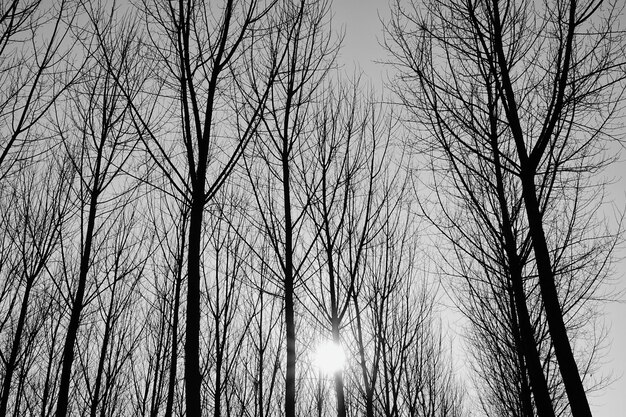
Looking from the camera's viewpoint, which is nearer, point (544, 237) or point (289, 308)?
point (544, 237)

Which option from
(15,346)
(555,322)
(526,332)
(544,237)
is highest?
(15,346)

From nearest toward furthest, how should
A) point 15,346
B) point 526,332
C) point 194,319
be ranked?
point 194,319, point 526,332, point 15,346

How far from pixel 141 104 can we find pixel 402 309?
3.94 meters

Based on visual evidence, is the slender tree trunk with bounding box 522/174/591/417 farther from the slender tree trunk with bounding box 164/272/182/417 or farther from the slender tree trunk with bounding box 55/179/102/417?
the slender tree trunk with bounding box 164/272/182/417

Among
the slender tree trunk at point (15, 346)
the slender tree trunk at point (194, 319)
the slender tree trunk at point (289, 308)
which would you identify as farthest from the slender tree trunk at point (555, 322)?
the slender tree trunk at point (15, 346)

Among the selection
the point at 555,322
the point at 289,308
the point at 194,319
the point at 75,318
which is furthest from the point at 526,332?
the point at 75,318

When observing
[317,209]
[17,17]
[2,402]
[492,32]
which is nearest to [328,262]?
[317,209]

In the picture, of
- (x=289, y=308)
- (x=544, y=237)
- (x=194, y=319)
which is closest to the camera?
(x=194, y=319)

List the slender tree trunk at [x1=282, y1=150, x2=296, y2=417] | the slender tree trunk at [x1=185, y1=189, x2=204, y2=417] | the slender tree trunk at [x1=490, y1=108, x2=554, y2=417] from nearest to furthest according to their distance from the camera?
the slender tree trunk at [x1=185, y1=189, x2=204, y2=417]
the slender tree trunk at [x1=490, y1=108, x2=554, y2=417]
the slender tree trunk at [x1=282, y1=150, x2=296, y2=417]

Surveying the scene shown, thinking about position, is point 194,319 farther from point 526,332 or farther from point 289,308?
point 526,332

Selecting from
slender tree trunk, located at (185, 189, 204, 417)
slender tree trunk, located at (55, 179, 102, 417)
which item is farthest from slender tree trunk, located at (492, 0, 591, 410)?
slender tree trunk, located at (55, 179, 102, 417)

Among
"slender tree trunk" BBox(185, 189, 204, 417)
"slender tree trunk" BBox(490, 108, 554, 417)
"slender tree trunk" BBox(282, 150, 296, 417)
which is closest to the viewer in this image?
"slender tree trunk" BBox(185, 189, 204, 417)

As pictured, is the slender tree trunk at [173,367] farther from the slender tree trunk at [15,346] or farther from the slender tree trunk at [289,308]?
the slender tree trunk at [289,308]

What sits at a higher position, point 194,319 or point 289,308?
point 289,308
